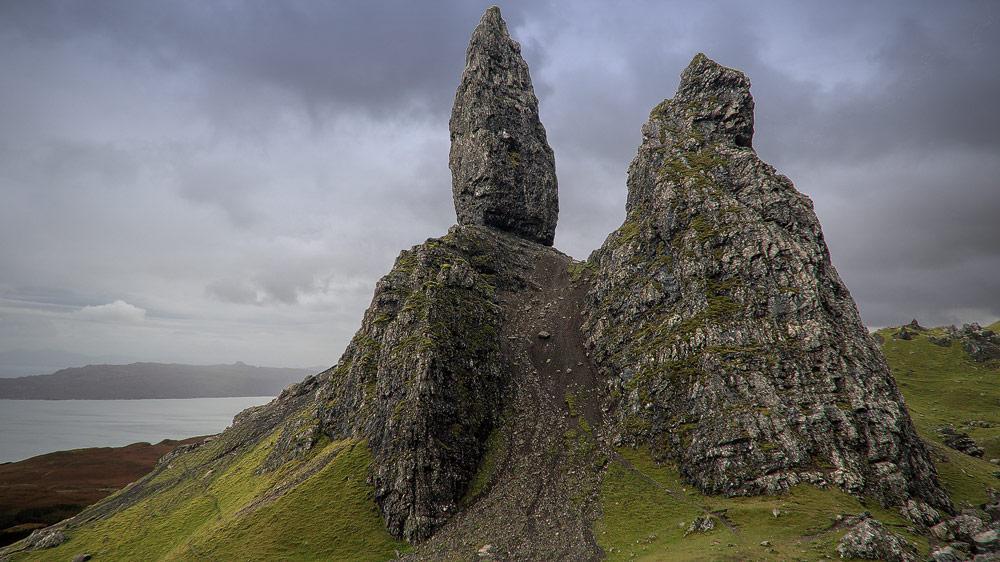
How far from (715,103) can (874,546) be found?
92.8 m

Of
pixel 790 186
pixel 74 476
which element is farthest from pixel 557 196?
pixel 74 476

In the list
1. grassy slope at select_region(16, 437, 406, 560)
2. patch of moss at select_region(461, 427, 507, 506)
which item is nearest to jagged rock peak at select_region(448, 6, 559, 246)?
patch of moss at select_region(461, 427, 507, 506)

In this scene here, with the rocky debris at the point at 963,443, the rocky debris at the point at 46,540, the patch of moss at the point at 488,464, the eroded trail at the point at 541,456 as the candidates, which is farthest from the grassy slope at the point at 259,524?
the rocky debris at the point at 963,443

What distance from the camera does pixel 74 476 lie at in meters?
129

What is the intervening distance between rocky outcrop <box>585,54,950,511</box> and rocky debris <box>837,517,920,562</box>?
11917 mm

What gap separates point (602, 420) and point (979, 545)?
43.8m

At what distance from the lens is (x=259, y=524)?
6153cm

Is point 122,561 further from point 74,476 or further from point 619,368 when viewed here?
point 74,476

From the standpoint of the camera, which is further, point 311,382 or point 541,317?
point 311,382

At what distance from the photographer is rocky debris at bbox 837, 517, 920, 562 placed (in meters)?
39.8

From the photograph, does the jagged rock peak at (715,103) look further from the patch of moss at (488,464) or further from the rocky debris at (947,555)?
the rocky debris at (947,555)

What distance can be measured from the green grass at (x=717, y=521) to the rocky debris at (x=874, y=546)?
1.33 meters

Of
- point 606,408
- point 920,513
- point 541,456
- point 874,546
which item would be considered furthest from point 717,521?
point 606,408

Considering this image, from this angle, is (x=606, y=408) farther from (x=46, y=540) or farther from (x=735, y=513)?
(x=46, y=540)
